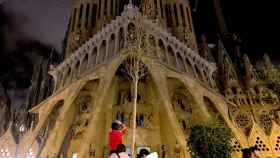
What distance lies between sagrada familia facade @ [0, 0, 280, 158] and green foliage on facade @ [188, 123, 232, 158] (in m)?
5.87

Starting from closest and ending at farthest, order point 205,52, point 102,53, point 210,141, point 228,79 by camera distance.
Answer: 1. point 210,141
2. point 102,53
3. point 228,79
4. point 205,52

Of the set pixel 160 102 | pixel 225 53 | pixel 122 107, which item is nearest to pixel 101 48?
pixel 122 107

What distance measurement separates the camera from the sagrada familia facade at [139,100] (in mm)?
22312

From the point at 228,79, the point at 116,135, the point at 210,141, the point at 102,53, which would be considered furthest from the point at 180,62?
the point at 116,135

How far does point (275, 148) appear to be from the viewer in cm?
2389

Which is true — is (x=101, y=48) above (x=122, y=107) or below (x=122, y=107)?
above

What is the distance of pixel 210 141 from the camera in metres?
14.3

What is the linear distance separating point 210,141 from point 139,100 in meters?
11.2

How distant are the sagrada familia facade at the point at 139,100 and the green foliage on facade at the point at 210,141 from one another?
5.87 meters

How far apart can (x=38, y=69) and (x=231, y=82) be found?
23472 mm

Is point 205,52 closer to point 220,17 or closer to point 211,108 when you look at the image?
point 220,17

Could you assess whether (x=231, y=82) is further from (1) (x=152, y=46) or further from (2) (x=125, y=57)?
(2) (x=125, y=57)

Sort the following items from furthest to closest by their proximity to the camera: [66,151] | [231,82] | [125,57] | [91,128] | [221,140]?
[231,82] < [66,151] < [125,57] < [91,128] < [221,140]

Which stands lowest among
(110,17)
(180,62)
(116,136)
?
(116,136)
